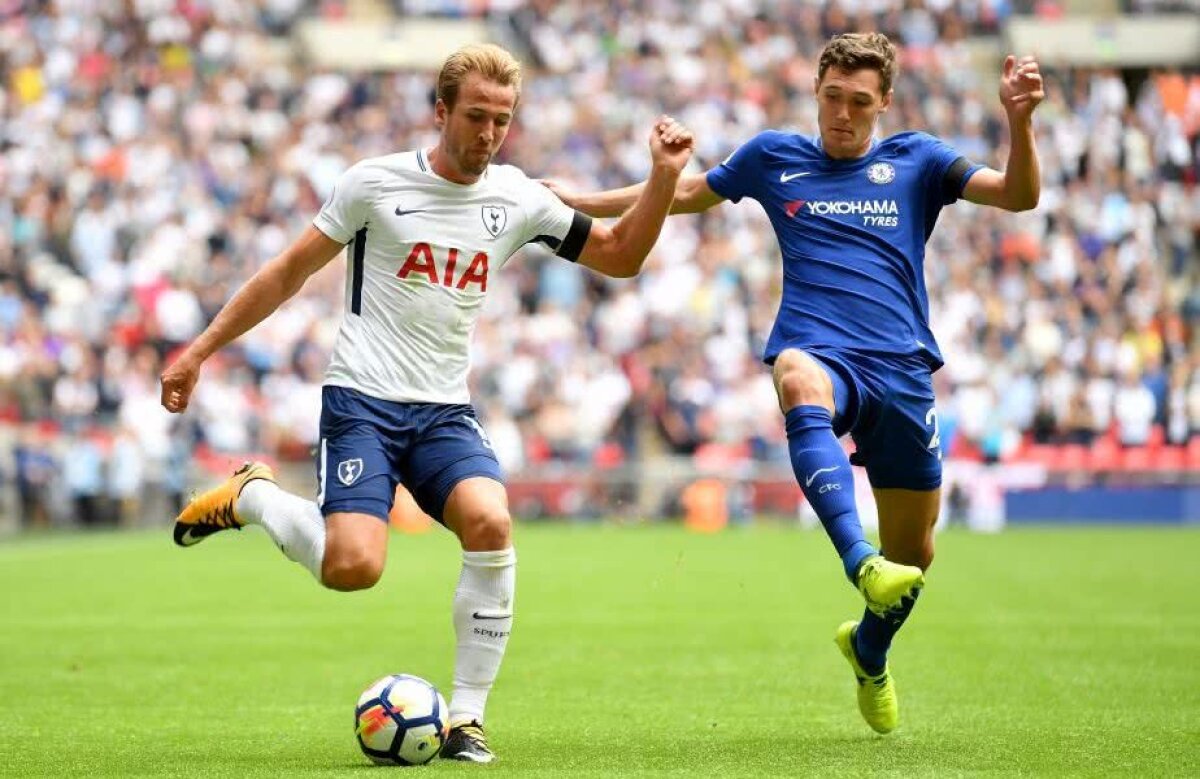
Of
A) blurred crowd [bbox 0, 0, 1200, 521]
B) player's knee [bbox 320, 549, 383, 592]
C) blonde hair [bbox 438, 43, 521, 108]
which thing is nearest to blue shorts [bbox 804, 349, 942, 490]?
blonde hair [bbox 438, 43, 521, 108]

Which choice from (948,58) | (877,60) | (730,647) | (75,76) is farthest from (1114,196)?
(877,60)

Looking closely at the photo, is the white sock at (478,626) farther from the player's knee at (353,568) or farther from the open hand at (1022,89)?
the open hand at (1022,89)

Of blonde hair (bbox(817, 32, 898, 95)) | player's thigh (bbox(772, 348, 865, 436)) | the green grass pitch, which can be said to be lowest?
the green grass pitch

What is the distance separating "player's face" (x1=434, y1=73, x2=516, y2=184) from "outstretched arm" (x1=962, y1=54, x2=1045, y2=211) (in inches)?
73.3

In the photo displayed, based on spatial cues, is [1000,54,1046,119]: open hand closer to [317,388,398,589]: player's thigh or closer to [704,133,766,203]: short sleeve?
[704,133,766,203]: short sleeve

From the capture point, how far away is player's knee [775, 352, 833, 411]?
747 centimetres

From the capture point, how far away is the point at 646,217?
25.1ft

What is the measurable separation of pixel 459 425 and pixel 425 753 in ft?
4.14

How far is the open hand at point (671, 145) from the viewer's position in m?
7.36

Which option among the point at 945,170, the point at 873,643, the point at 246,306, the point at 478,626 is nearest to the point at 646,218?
the point at 945,170

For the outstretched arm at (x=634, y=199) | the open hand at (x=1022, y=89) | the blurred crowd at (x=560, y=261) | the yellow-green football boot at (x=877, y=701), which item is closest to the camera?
the open hand at (x=1022, y=89)

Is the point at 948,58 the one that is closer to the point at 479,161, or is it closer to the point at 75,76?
the point at 75,76

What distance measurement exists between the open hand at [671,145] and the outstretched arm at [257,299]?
126 centimetres

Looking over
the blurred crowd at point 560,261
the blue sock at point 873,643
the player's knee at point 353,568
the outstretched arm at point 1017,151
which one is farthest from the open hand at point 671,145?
the blurred crowd at point 560,261
